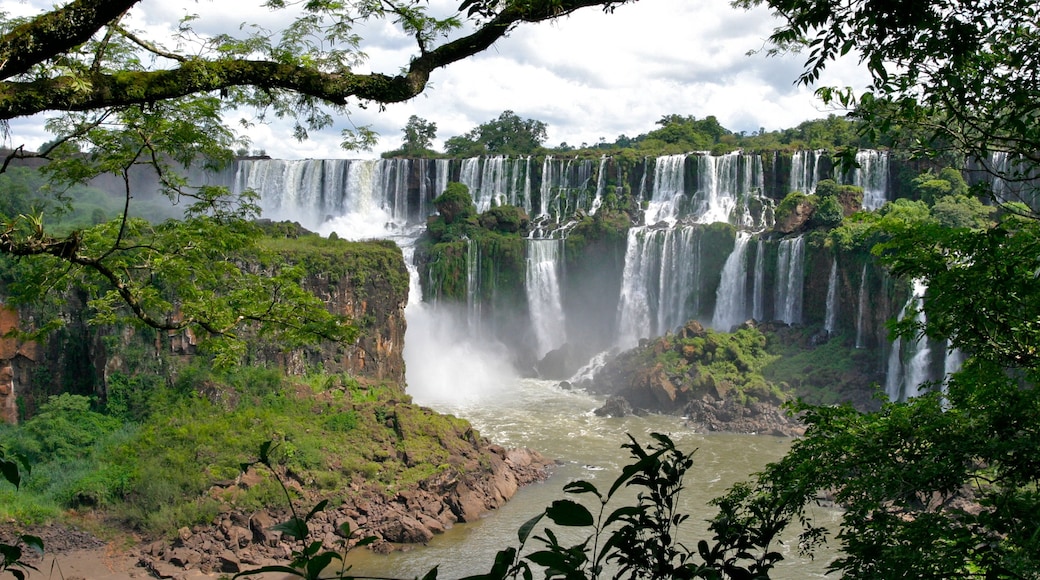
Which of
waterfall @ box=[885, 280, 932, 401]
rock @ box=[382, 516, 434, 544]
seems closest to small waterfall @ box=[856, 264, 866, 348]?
waterfall @ box=[885, 280, 932, 401]

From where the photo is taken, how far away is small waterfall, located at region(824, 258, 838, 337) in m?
27.6

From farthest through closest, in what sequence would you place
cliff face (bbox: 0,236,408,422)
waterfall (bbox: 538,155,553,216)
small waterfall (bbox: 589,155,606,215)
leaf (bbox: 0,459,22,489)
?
waterfall (bbox: 538,155,553,216) → small waterfall (bbox: 589,155,606,215) → cliff face (bbox: 0,236,408,422) → leaf (bbox: 0,459,22,489)

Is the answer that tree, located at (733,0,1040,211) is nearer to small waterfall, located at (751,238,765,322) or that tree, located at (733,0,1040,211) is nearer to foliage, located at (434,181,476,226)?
small waterfall, located at (751,238,765,322)

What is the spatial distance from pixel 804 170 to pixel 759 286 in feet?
21.3

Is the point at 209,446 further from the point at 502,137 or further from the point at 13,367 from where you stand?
the point at 502,137

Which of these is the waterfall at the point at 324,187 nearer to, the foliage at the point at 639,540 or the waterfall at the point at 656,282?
the waterfall at the point at 656,282

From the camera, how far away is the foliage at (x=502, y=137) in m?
47.5

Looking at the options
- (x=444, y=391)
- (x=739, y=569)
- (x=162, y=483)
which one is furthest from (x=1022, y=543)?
(x=444, y=391)

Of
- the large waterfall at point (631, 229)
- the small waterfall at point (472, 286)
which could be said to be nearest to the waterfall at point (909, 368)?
the large waterfall at point (631, 229)

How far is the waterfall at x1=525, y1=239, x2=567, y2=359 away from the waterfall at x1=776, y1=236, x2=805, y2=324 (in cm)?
902

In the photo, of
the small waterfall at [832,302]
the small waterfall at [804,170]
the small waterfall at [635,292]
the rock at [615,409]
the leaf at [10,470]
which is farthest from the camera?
the small waterfall at [804,170]

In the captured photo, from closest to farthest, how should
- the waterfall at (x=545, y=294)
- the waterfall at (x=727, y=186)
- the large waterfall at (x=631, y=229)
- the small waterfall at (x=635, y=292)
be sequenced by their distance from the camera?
the large waterfall at (x=631, y=229)
the small waterfall at (x=635, y=292)
the waterfall at (x=545, y=294)
the waterfall at (x=727, y=186)

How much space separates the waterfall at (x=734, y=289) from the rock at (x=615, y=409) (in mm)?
6670

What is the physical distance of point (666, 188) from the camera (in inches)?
1415
